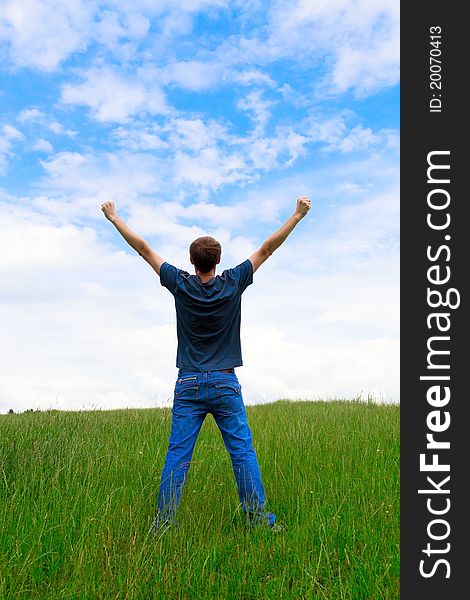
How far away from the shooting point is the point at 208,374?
5383 millimetres

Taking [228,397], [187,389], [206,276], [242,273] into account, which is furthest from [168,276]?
[228,397]

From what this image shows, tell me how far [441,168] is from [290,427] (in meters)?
6.37

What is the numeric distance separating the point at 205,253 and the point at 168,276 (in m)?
0.42

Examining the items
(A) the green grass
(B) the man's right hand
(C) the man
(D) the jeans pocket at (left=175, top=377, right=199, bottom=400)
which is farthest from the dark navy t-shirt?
(A) the green grass

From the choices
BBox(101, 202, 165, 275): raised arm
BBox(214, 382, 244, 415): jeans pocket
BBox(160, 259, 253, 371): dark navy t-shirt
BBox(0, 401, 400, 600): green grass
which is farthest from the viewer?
BBox(101, 202, 165, 275): raised arm

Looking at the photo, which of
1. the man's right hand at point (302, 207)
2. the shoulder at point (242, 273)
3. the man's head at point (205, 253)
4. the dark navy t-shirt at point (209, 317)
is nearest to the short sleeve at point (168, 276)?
the dark navy t-shirt at point (209, 317)

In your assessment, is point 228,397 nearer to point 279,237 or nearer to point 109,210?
point 279,237

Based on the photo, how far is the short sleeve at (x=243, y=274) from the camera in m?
5.65

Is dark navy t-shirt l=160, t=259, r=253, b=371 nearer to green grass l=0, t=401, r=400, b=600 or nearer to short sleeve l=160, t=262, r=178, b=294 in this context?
→ short sleeve l=160, t=262, r=178, b=294

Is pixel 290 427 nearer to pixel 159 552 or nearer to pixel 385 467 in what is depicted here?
pixel 385 467

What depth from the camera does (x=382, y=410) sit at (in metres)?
13.2

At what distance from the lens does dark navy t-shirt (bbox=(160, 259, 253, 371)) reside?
5.48 metres

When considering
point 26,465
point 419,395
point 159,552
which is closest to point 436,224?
point 419,395

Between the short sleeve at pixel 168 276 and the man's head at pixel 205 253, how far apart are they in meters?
0.21
